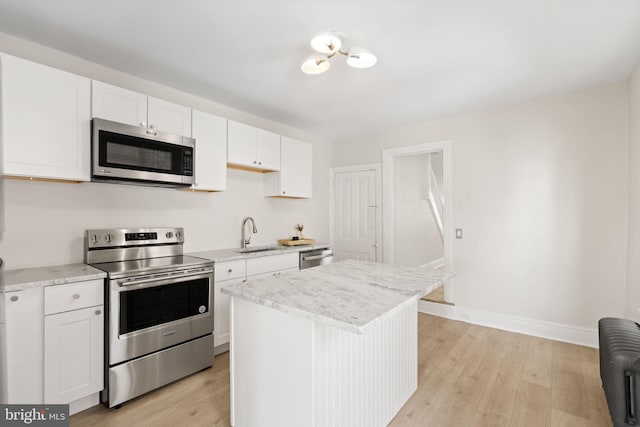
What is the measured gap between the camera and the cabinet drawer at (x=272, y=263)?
3.05m

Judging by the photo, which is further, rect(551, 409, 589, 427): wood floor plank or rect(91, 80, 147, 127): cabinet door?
rect(91, 80, 147, 127): cabinet door

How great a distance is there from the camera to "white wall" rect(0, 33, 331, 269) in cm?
213

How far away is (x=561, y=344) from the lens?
119 inches

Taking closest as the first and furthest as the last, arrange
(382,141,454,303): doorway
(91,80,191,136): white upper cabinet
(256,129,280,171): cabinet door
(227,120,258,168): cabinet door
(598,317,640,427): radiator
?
(598,317,640,427): radiator < (91,80,191,136): white upper cabinet < (227,120,258,168): cabinet door < (256,129,280,171): cabinet door < (382,141,454,303): doorway

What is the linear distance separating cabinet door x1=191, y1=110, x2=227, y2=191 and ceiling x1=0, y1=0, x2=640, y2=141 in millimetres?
335

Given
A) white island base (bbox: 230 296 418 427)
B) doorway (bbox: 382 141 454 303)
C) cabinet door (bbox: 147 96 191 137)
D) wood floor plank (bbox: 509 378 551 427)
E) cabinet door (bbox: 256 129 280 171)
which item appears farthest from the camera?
doorway (bbox: 382 141 454 303)

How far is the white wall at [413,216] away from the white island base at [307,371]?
2.74m

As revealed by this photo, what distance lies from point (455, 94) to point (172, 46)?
2635 mm

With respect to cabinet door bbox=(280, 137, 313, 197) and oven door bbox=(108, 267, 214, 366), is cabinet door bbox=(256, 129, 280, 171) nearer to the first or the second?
→ cabinet door bbox=(280, 137, 313, 197)

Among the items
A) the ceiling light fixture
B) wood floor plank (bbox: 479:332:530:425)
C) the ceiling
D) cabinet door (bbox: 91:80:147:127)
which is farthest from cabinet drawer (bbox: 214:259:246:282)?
wood floor plank (bbox: 479:332:530:425)

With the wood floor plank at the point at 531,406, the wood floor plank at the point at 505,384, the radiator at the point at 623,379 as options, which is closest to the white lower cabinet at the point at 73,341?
the wood floor plank at the point at 505,384

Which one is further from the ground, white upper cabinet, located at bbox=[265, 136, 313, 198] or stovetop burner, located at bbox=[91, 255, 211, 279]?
white upper cabinet, located at bbox=[265, 136, 313, 198]

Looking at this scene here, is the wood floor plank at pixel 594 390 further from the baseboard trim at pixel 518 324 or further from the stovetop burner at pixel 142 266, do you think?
the stovetop burner at pixel 142 266

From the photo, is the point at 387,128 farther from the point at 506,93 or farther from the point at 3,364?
the point at 3,364
